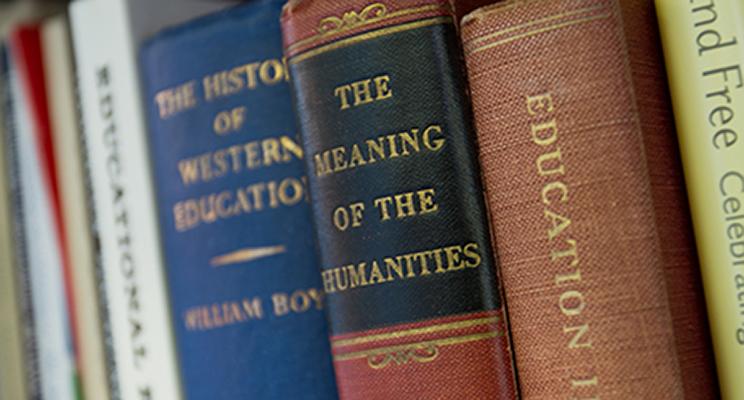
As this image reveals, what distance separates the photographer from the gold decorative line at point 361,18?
1.82 ft

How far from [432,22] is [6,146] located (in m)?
0.44

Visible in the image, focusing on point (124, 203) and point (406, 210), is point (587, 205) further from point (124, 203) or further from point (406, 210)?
point (124, 203)

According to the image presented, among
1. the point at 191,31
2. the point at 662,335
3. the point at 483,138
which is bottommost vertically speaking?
the point at 662,335

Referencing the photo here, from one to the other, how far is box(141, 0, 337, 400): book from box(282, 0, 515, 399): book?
0.07m

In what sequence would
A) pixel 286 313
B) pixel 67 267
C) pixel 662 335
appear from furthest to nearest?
1. pixel 67 267
2. pixel 286 313
3. pixel 662 335

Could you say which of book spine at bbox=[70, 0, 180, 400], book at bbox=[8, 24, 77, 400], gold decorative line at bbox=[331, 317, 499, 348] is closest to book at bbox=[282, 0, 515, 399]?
gold decorative line at bbox=[331, 317, 499, 348]

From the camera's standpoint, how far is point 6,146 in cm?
86

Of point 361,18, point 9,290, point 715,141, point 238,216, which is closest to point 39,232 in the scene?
point 9,290

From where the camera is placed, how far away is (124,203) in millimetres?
717

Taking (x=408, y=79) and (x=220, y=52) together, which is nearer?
(x=408, y=79)

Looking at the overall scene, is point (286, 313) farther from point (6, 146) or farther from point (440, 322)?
point (6, 146)

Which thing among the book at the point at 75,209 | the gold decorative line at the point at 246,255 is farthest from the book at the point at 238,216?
the book at the point at 75,209

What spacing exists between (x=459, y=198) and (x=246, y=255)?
157 mm

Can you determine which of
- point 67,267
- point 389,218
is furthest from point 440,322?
point 67,267
